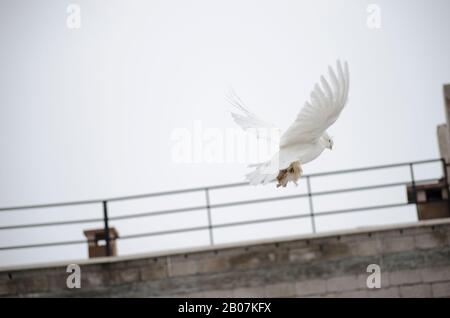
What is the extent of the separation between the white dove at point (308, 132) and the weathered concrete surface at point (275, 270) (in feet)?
11.1

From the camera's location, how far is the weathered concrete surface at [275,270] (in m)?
9.52

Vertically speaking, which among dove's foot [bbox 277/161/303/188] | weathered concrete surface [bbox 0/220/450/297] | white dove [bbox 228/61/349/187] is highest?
white dove [bbox 228/61/349/187]

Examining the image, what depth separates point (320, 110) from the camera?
604 centimetres

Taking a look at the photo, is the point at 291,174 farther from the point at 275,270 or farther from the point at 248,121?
the point at 275,270

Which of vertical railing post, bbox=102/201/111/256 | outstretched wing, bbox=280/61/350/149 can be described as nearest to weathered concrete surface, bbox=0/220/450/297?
vertical railing post, bbox=102/201/111/256

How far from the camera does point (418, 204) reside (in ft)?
33.4

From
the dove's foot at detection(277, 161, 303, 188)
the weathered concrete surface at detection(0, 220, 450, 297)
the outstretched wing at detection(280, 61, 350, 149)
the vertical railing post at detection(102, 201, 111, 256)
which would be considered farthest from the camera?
the vertical railing post at detection(102, 201, 111, 256)

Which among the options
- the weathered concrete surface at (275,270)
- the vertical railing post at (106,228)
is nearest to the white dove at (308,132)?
the weathered concrete surface at (275,270)

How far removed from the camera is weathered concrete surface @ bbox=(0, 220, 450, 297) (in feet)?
31.2

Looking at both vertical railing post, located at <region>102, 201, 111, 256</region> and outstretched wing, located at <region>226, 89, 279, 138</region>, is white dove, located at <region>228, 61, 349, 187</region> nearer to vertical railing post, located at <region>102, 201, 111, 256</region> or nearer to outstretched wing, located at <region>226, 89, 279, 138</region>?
outstretched wing, located at <region>226, 89, 279, 138</region>

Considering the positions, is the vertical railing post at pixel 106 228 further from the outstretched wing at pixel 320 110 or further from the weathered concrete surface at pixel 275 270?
the outstretched wing at pixel 320 110

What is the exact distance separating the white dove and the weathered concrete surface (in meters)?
3.39

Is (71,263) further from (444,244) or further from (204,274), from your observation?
(444,244)
